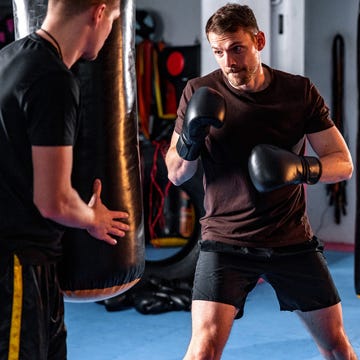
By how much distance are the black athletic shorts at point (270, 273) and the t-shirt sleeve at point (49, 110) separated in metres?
0.89

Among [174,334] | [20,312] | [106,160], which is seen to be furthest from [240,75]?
[174,334]

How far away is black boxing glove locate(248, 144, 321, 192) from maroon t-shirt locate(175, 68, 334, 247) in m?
0.13

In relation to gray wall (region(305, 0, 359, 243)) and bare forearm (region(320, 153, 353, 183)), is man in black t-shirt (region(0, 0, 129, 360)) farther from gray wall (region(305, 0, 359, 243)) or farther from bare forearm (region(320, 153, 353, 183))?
gray wall (region(305, 0, 359, 243))

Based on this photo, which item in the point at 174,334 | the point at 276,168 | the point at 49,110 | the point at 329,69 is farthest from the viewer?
the point at 329,69

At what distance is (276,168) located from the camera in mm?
2246

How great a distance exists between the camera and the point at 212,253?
96.9 inches

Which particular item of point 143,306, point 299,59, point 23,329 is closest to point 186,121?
point 23,329

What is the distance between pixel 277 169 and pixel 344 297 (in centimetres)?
257

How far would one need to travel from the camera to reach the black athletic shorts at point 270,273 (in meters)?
2.42

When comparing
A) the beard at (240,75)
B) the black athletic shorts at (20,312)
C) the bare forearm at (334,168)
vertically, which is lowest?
the black athletic shorts at (20,312)

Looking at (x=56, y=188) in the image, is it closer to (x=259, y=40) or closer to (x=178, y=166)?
(x=178, y=166)

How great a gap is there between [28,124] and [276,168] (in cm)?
82

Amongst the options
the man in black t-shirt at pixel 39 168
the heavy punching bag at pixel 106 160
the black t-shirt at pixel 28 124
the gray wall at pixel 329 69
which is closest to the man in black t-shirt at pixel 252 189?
the heavy punching bag at pixel 106 160

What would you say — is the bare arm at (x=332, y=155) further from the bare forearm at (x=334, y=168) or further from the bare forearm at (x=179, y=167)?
the bare forearm at (x=179, y=167)
